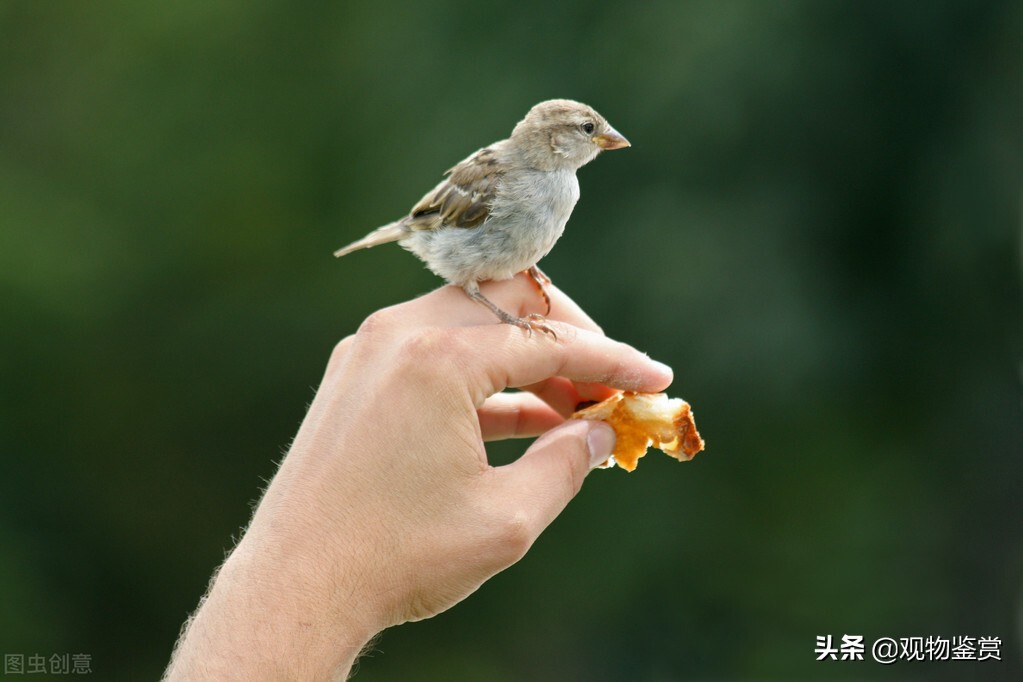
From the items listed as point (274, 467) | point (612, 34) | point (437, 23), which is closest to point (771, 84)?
point (612, 34)

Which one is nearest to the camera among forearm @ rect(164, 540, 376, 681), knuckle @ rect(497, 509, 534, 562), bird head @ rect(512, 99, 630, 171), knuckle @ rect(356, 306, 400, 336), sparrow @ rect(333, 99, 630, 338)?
forearm @ rect(164, 540, 376, 681)

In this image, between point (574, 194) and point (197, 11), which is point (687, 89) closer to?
point (574, 194)

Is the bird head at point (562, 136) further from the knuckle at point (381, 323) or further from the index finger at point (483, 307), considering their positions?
the knuckle at point (381, 323)

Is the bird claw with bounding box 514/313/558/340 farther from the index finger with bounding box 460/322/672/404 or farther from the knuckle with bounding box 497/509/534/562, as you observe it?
the knuckle with bounding box 497/509/534/562

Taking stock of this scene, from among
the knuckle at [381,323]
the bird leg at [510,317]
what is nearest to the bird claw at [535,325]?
the bird leg at [510,317]

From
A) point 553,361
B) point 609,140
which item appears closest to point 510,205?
point 609,140

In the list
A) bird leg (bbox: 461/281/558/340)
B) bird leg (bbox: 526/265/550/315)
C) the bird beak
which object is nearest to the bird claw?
bird leg (bbox: 461/281/558/340)

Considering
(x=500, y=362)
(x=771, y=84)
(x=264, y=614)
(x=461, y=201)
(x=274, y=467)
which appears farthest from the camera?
(x=274, y=467)

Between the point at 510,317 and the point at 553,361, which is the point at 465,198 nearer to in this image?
the point at 510,317
